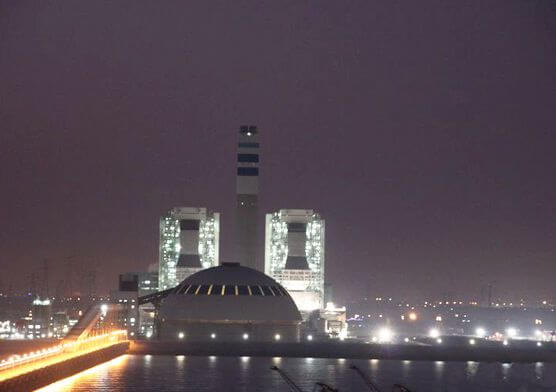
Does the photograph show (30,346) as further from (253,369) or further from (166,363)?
(253,369)

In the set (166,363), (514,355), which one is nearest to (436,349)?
(514,355)

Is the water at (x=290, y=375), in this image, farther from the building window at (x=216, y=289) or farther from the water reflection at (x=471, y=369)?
the building window at (x=216, y=289)

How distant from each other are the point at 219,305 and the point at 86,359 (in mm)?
52379

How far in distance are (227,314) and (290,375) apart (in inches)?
2061

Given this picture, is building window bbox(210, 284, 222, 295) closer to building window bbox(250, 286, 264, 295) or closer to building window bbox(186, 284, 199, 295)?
building window bbox(186, 284, 199, 295)

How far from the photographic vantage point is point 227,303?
19362cm

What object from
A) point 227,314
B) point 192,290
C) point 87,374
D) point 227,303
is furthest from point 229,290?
point 87,374

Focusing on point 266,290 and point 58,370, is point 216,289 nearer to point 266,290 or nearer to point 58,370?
Answer: point 266,290

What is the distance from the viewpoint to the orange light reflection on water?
114 m

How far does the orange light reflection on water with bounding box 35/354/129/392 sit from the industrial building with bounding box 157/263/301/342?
81.2 feet

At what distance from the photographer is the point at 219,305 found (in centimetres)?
19300

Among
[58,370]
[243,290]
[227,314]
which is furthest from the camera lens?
[243,290]

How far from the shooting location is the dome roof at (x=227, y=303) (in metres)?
192

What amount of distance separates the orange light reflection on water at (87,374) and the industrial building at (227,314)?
24740 millimetres
